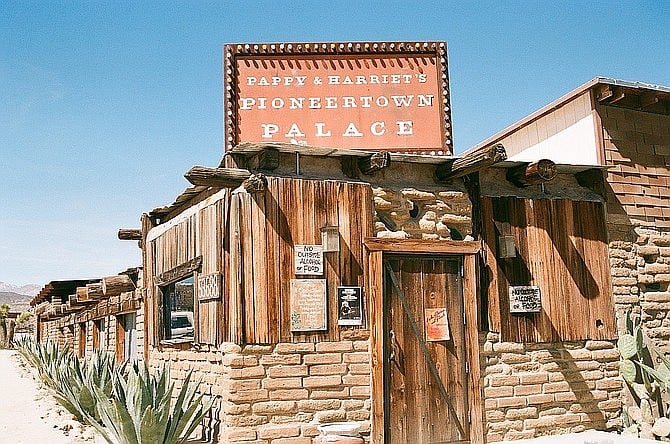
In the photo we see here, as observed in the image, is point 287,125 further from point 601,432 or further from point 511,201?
point 601,432

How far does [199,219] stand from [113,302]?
5.46 meters

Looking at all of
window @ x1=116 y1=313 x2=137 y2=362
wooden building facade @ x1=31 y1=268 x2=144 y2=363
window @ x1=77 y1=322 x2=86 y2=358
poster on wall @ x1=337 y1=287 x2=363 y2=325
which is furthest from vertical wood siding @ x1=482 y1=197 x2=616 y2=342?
window @ x1=77 y1=322 x2=86 y2=358

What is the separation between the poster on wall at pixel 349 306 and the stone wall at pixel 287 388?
0.23 meters

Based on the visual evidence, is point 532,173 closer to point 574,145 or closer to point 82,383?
point 574,145

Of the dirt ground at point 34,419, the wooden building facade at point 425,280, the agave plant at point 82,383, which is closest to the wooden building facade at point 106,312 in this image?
the agave plant at point 82,383

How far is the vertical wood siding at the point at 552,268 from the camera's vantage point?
8023 mm

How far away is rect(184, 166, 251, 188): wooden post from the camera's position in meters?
6.83

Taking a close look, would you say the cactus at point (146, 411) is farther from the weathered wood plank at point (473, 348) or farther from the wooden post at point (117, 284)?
the wooden post at point (117, 284)

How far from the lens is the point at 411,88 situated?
30.8ft

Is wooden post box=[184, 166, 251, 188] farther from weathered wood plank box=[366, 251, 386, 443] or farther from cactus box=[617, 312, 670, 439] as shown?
cactus box=[617, 312, 670, 439]

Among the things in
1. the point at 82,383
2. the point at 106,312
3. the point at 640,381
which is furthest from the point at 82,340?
the point at 640,381

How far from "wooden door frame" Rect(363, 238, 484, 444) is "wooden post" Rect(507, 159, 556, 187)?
1006 millimetres

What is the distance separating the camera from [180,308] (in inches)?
362

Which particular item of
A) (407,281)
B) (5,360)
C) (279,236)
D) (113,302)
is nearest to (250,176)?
(279,236)
